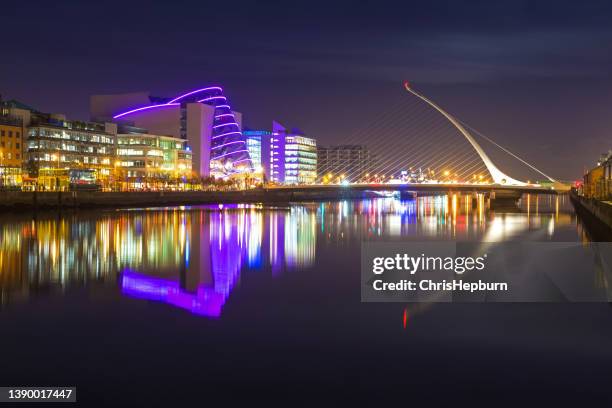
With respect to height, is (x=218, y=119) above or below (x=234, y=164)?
above

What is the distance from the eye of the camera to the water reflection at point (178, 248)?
12.6 metres

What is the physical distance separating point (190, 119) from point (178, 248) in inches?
2375

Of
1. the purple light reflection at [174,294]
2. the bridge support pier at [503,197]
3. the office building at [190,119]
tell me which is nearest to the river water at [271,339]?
the purple light reflection at [174,294]

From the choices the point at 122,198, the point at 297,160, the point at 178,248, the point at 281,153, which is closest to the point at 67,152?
the point at 122,198

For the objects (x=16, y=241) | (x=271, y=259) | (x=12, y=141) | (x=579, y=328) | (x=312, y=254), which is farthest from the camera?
(x=12, y=141)

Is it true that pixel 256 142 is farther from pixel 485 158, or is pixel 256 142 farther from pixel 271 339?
pixel 271 339

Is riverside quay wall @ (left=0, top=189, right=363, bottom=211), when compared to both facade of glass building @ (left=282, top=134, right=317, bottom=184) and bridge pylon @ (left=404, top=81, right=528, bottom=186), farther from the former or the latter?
facade of glass building @ (left=282, top=134, right=317, bottom=184)

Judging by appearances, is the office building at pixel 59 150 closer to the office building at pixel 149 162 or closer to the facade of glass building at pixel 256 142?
the office building at pixel 149 162

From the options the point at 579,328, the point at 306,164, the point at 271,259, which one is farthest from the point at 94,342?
the point at 306,164

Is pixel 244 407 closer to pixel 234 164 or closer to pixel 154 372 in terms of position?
pixel 154 372

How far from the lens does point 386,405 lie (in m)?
6.31

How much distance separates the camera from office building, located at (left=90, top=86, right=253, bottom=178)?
253 feet

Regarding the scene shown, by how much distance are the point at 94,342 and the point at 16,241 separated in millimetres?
14143

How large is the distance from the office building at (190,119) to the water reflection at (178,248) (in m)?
44.2
